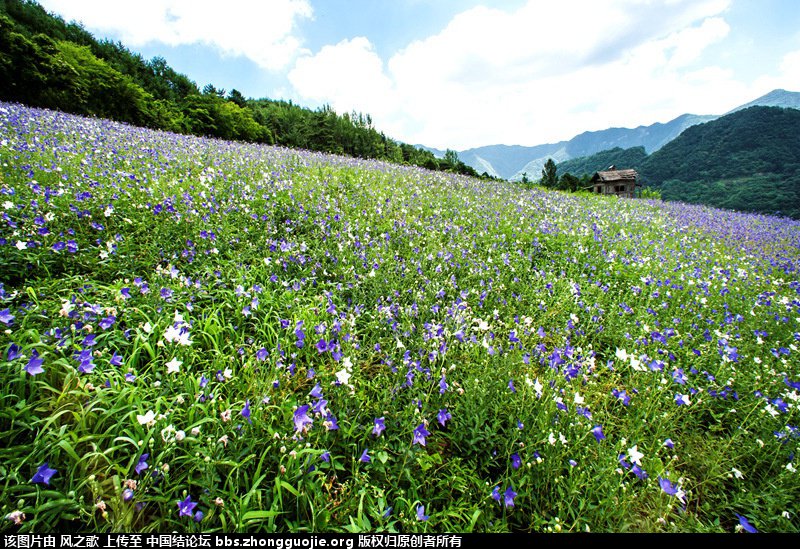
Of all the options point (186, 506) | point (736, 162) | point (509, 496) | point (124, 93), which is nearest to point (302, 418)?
point (186, 506)

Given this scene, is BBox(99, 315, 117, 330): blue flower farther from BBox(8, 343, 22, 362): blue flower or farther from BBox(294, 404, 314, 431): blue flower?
BBox(294, 404, 314, 431): blue flower

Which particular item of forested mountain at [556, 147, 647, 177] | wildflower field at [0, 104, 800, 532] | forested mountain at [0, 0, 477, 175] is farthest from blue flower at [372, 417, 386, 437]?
forested mountain at [556, 147, 647, 177]

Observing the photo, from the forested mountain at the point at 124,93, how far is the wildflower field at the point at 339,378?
50.5 feet

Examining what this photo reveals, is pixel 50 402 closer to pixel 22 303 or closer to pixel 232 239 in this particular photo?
pixel 22 303

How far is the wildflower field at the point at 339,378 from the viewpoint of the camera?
5.74 feet

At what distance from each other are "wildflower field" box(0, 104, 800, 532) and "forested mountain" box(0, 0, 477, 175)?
15390 mm

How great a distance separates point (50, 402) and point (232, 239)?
8.33 ft

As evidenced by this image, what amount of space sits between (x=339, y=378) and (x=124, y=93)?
91.0 feet

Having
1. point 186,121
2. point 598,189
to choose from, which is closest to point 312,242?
point 186,121

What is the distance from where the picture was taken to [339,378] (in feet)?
6.81

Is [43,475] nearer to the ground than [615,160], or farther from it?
nearer to the ground

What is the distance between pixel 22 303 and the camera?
2559 mm

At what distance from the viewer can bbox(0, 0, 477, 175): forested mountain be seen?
14.5 m

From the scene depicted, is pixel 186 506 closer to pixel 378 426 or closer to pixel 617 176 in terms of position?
pixel 378 426
